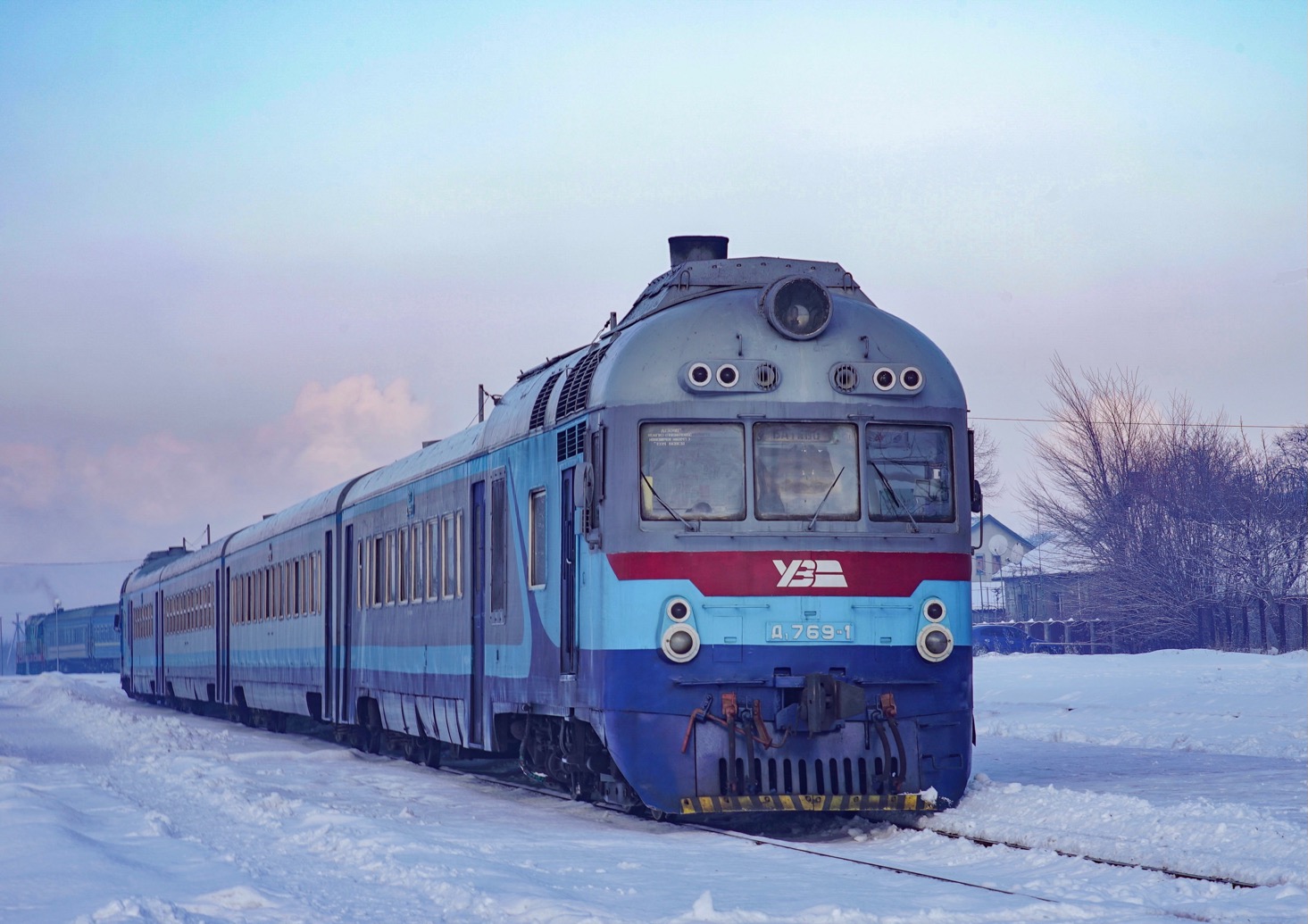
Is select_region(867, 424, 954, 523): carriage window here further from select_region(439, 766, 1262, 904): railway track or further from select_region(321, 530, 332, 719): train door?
select_region(321, 530, 332, 719): train door

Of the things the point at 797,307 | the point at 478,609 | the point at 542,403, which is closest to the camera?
the point at 797,307

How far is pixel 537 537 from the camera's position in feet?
40.4

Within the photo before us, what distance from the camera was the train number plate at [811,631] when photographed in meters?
10.4

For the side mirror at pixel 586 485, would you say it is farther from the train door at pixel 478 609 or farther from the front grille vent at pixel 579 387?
the train door at pixel 478 609

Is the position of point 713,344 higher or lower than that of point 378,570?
higher

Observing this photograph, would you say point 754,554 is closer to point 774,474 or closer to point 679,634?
point 774,474

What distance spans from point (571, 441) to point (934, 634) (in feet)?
9.53

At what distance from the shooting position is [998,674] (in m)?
34.6

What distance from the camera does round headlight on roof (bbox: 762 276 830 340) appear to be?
10.9 m

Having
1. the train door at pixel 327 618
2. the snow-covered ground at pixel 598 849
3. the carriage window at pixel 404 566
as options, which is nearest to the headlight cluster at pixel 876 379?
the snow-covered ground at pixel 598 849

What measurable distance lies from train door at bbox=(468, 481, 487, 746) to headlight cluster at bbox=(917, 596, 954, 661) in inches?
179

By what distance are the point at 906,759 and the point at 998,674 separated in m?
25.1

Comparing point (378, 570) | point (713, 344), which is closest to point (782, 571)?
point (713, 344)

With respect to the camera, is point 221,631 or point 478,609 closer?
point 478,609
